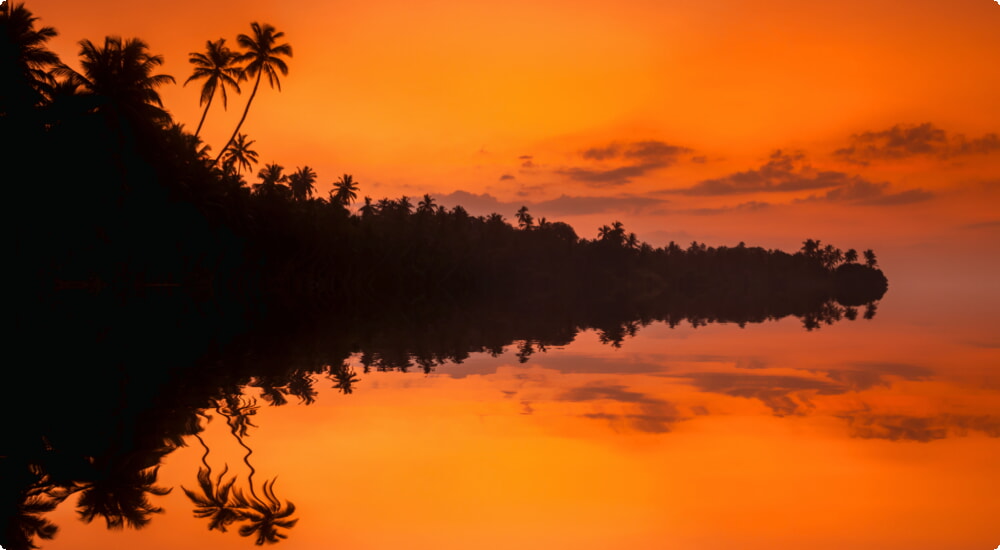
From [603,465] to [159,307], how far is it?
108 feet

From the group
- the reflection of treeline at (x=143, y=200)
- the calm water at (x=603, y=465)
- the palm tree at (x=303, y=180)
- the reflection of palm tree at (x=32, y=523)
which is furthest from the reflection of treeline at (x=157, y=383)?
the palm tree at (x=303, y=180)

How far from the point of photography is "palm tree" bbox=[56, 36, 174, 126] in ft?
138

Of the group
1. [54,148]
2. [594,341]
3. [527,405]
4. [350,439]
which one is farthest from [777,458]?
[54,148]

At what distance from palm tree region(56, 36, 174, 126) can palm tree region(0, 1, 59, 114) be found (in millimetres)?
3181

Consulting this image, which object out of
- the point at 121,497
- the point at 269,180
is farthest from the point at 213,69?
the point at 121,497

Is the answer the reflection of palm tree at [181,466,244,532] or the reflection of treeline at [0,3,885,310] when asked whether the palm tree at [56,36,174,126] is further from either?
the reflection of palm tree at [181,466,244,532]

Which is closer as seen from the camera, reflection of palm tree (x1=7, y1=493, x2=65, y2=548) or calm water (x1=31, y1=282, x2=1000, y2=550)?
reflection of palm tree (x1=7, y1=493, x2=65, y2=548)

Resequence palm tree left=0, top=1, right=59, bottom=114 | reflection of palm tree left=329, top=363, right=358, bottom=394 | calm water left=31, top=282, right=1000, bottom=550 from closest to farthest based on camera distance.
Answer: calm water left=31, top=282, right=1000, bottom=550
reflection of palm tree left=329, top=363, right=358, bottom=394
palm tree left=0, top=1, right=59, bottom=114

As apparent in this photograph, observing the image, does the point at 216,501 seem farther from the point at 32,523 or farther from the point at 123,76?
the point at 123,76

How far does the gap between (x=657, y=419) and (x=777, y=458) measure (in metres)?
2.66

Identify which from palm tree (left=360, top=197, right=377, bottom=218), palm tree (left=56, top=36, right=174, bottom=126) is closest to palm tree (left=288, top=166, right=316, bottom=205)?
palm tree (left=360, top=197, right=377, bottom=218)

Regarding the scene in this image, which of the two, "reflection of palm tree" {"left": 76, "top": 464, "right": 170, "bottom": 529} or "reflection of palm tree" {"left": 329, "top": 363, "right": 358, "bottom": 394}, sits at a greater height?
"reflection of palm tree" {"left": 329, "top": 363, "right": 358, "bottom": 394}

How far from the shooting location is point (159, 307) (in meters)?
37.1

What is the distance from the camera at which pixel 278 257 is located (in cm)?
6700
